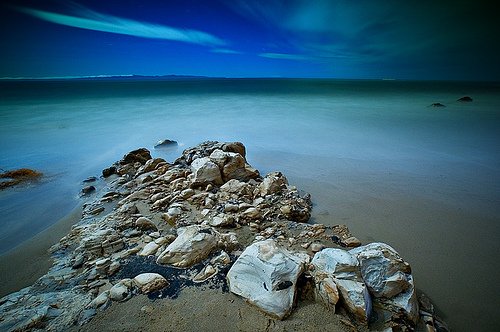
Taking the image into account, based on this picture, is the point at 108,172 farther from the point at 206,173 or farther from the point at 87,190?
the point at 206,173

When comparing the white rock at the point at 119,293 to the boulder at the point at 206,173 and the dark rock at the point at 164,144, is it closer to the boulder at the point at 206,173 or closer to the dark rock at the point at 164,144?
the boulder at the point at 206,173

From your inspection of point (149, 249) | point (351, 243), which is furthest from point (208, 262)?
point (351, 243)

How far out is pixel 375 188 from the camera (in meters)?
4.86

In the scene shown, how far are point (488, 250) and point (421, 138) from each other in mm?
8277

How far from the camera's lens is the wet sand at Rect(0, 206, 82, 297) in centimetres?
254

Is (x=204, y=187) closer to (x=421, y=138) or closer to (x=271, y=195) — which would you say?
(x=271, y=195)

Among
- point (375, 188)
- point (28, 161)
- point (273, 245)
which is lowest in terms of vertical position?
point (28, 161)

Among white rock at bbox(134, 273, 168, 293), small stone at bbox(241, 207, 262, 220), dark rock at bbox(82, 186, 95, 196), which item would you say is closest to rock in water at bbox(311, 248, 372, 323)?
small stone at bbox(241, 207, 262, 220)

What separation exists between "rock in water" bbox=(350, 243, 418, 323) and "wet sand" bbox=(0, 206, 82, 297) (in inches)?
136

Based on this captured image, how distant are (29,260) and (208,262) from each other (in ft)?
7.65

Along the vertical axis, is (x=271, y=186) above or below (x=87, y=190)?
above

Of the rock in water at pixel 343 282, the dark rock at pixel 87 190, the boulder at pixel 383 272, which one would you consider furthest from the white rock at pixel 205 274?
the dark rock at pixel 87 190

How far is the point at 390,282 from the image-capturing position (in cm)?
199

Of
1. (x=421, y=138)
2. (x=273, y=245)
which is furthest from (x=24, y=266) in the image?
(x=421, y=138)
